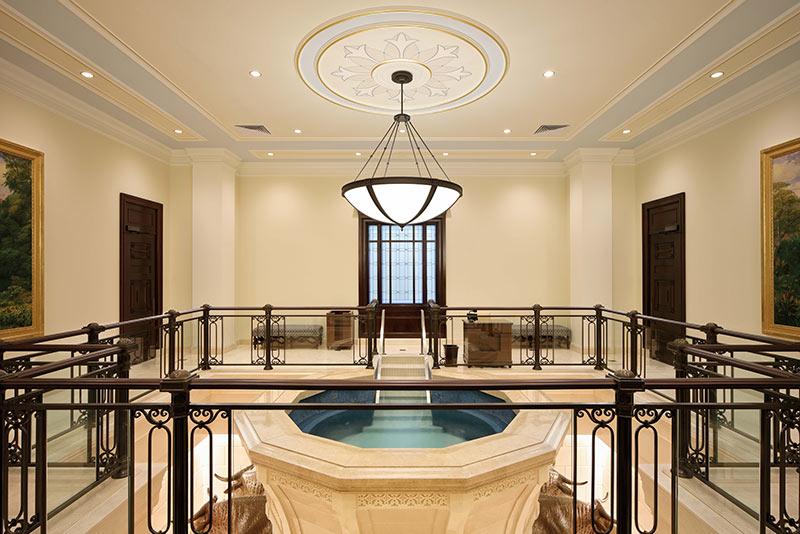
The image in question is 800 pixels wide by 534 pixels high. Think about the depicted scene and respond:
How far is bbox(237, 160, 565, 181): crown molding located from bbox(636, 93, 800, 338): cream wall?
7.50 feet

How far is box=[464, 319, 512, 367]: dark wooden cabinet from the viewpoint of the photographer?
21.2 ft

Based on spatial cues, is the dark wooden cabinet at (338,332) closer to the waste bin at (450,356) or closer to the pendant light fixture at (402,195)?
the waste bin at (450,356)

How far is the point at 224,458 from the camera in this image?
5.53 metres

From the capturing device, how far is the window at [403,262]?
8.66 meters

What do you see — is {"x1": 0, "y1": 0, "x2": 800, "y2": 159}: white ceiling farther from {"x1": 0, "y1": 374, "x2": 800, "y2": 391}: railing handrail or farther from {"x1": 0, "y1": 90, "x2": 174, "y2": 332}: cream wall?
{"x1": 0, "y1": 374, "x2": 800, "y2": 391}: railing handrail

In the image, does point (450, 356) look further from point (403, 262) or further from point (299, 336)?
point (299, 336)

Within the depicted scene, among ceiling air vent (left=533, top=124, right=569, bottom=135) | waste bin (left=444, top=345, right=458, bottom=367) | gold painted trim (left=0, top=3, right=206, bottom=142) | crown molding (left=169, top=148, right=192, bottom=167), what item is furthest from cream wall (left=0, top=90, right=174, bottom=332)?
ceiling air vent (left=533, top=124, right=569, bottom=135)

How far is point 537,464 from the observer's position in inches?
135

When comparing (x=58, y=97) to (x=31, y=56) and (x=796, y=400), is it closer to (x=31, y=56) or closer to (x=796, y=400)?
(x=31, y=56)

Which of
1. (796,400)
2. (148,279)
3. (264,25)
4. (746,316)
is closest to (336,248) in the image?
(148,279)

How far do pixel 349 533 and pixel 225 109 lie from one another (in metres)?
5.32

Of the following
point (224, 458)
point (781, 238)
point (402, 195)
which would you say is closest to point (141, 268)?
point (224, 458)

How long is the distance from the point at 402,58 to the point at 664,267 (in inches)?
226

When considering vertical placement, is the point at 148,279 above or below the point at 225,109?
below
